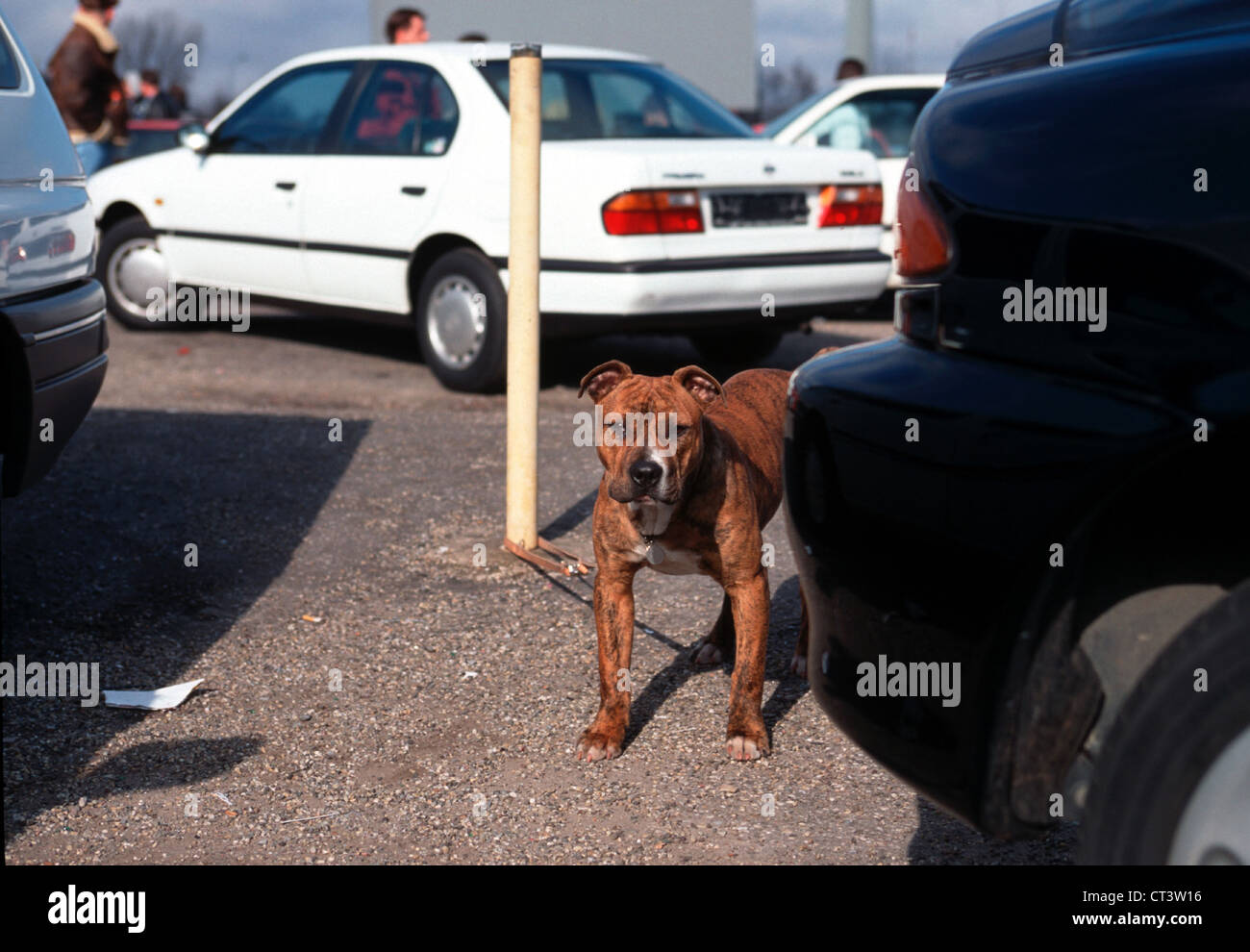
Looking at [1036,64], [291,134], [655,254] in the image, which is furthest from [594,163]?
[1036,64]

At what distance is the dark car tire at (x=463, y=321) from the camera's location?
24.1 ft

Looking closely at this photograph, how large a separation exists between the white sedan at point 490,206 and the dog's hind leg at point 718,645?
9.97 ft

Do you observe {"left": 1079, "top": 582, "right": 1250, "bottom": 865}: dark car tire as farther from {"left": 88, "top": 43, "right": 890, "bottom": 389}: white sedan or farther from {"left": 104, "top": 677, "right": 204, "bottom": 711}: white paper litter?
{"left": 88, "top": 43, "right": 890, "bottom": 389}: white sedan

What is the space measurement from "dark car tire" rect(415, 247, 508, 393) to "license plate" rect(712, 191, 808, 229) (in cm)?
121

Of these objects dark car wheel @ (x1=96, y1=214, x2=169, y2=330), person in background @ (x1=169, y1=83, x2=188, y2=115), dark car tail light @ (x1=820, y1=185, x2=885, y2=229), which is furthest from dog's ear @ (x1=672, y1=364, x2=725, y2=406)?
person in background @ (x1=169, y1=83, x2=188, y2=115)

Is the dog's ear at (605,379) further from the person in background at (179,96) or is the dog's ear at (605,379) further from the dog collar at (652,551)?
the person in background at (179,96)

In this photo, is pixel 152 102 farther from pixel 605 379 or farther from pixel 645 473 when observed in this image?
pixel 645 473

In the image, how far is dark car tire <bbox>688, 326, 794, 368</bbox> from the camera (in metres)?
8.26

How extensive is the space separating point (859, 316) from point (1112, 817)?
9388 millimetres

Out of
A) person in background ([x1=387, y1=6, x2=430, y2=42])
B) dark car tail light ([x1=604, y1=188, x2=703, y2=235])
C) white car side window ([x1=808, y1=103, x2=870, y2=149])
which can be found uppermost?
person in background ([x1=387, y1=6, x2=430, y2=42])

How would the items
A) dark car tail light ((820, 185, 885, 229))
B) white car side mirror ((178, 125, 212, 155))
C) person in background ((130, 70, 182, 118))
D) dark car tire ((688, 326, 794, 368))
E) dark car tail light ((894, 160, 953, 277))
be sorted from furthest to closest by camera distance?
person in background ((130, 70, 182, 118))
white car side mirror ((178, 125, 212, 155))
dark car tire ((688, 326, 794, 368))
dark car tail light ((820, 185, 885, 229))
dark car tail light ((894, 160, 953, 277))

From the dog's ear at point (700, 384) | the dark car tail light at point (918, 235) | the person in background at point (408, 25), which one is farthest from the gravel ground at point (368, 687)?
the person in background at point (408, 25)

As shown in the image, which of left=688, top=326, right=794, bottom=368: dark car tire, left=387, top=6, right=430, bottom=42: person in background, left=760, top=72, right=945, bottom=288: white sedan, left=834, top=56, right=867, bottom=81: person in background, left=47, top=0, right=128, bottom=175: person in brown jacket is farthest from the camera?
left=834, top=56, right=867, bottom=81: person in background

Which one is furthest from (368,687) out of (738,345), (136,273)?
(136,273)
